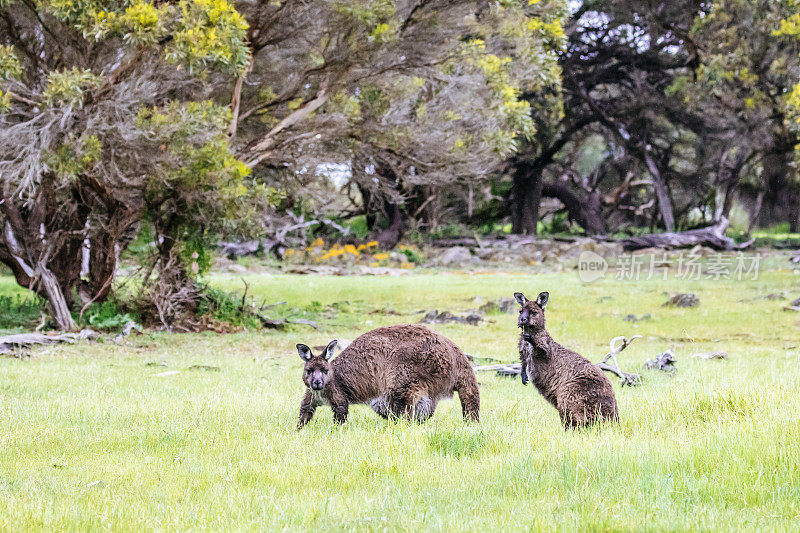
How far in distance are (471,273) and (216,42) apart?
16332mm

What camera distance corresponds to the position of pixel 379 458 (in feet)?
17.4

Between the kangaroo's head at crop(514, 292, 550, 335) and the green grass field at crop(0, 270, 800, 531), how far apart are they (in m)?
0.77

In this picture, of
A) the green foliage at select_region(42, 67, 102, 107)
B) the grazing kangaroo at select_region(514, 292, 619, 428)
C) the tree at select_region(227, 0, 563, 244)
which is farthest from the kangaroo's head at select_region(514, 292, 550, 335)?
the tree at select_region(227, 0, 563, 244)

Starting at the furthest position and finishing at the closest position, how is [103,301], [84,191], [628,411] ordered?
1. [103,301]
2. [84,191]
3. [628,411]

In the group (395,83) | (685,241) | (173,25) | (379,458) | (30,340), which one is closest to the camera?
(379,458)

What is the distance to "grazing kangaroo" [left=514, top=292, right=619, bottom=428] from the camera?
20.0 ft

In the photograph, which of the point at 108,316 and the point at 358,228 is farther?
the point at 358,228

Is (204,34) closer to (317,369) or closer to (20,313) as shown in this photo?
(20,313)

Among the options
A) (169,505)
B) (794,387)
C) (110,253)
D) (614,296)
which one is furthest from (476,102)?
(169,505)

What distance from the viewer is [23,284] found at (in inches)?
593

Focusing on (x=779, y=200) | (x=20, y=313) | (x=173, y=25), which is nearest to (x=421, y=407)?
(x=173, y=25)

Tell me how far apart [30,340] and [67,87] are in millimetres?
4114

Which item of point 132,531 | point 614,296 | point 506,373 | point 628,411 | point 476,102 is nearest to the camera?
point 132,531

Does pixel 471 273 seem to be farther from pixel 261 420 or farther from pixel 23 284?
pixel 261 420
